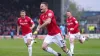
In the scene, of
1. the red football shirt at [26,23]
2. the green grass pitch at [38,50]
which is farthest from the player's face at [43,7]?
the green grass pitch at [38,50]

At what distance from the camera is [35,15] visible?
197ft

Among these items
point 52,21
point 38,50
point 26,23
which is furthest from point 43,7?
point 38,50

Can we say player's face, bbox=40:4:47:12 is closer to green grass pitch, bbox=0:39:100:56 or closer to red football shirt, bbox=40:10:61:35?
red football shirt, bbox=40:10:61:35

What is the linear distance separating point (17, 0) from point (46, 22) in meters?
49.0

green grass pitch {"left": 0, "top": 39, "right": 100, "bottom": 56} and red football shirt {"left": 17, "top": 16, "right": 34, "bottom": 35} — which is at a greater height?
red football shirt {"left": 17, "top": 16, "right": 34, "bottom": 35}

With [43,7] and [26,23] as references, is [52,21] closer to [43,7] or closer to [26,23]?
[43,7]

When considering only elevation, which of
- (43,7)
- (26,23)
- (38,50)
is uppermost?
(43,7)

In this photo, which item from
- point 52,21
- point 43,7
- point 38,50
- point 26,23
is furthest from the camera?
point 38,50

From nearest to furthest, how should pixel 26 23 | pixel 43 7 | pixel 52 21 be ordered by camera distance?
pixel 43 7 < pixel 52 21 < pixel 26 23

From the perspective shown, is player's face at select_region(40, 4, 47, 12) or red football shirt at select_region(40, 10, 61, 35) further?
red football shirt at select_region(40, 10, 61, 35)

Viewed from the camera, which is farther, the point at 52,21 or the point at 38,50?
the point at 38,50

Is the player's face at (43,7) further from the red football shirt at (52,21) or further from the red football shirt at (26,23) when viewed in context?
the red football shirt at (26,23)

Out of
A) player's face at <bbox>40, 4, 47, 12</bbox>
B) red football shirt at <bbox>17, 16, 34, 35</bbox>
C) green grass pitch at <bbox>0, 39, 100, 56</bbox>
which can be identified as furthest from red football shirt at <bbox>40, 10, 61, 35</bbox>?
green grass pitch at <bbox>0, 39, 100, 56</bbox>

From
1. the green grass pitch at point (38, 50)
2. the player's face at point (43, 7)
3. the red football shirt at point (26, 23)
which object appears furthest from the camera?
the green grass pitch at point (38, 50)
